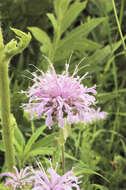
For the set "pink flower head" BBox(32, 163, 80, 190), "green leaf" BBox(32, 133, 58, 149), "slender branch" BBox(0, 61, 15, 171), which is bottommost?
"pink flower head" BBox(32, 163, 80, 190)

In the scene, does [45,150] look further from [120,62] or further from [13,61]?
[120,62]

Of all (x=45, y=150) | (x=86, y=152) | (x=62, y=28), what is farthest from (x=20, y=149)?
(x=62, y=28)

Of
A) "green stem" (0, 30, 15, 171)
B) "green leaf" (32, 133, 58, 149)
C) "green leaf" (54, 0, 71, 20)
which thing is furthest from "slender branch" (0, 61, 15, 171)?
"green leaf" (54, 0, 71, 20)

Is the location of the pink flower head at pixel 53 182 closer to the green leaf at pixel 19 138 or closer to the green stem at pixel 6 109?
the green stem at pixel 6 109

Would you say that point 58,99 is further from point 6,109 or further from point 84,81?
point 84,81

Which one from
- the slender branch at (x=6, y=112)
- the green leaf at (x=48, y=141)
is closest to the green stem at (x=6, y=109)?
the slender branch at (x=6, y=112)

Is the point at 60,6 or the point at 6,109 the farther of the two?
the point at 60,6

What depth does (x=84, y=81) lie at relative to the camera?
2.69ft

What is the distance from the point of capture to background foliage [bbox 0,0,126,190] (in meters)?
0.66

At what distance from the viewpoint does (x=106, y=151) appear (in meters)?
0.90

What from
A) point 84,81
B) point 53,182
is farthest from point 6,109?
point 84,81

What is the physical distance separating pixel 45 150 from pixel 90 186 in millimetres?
130

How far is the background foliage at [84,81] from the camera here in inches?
26.0

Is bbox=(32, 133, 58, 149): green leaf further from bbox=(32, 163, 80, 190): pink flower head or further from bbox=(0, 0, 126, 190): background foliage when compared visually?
bbox=(32, 163, 80, 190): pink flower head
